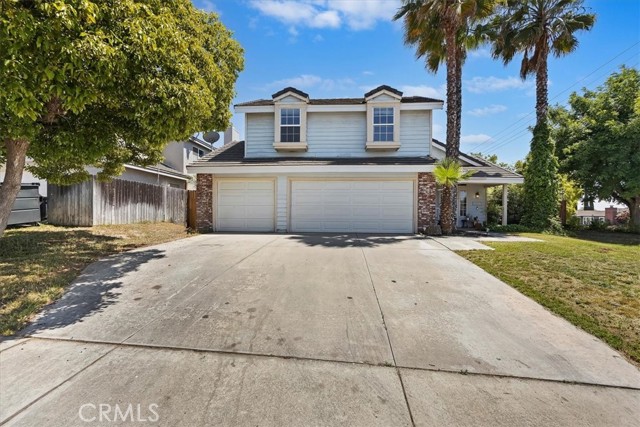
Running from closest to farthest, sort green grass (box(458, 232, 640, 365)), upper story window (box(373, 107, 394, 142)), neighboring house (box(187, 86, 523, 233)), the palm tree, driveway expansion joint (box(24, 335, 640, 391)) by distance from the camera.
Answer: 1. driveway expansion joint (box(24, 335, 640, 391))
2. green grass (box(458, 232, 640, 365))
3. the palm tree
4. neighboring house (box(187, 86, 523, 233))
5. upper story window (box(373, 107, 394, 142))

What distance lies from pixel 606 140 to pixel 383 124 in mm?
11476

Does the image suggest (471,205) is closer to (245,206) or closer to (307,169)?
(307,169)

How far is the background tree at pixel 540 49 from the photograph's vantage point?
1264 cm

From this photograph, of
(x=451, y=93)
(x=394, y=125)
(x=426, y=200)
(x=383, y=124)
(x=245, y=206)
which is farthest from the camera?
(x=383, y=124)

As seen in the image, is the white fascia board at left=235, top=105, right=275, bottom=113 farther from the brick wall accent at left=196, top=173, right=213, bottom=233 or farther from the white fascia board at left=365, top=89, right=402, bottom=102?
the white fascia board at left=365, top=89, right=402, bottom=102

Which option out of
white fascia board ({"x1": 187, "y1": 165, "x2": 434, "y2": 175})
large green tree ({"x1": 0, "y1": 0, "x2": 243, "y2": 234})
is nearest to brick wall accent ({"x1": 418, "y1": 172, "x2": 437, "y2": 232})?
white fascia board ({"x1": 187, "y1": 165, "x2": 434, "y2": 175})

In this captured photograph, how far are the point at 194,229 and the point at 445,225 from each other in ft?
34.1

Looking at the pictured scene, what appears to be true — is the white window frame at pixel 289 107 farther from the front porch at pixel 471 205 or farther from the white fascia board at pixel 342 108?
the front porch at pixel 471 205

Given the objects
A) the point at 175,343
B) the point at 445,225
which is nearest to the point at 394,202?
the point at 445,225

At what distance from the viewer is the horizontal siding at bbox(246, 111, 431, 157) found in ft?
42.3

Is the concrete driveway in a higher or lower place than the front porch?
lower

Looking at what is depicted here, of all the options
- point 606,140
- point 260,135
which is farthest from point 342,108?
point 606,140

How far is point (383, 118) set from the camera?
12789 mm

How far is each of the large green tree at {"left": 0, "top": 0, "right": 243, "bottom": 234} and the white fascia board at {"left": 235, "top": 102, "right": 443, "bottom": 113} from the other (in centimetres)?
598
